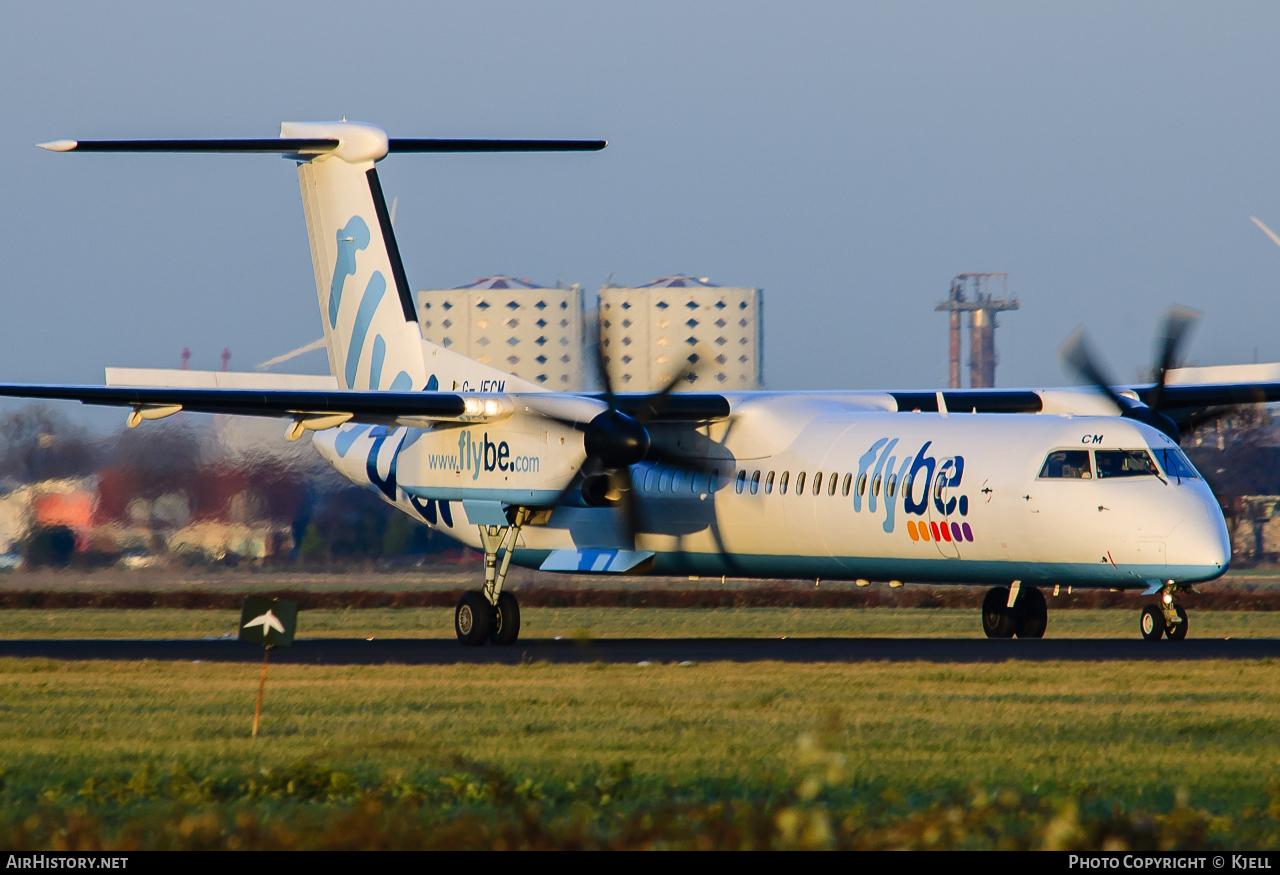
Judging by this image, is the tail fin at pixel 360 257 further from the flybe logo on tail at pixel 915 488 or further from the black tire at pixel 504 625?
the flybe logo on tail at pixel 915 488

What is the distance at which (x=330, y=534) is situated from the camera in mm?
45281

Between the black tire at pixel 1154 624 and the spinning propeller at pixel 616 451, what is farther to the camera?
the spinning propeller at pixel 616 451

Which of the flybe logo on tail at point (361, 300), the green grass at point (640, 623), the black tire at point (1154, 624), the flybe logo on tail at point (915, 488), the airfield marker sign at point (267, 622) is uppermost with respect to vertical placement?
the flybe logo on tail at point (361, 300)

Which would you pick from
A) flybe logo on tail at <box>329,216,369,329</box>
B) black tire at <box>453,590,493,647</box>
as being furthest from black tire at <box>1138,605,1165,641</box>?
flybe logo on tail at <box>329,216,369,329</box>

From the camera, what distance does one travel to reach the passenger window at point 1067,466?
20.5 meters

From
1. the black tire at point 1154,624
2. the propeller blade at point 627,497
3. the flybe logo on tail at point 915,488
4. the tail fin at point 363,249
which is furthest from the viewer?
the tail fin at point 363,249

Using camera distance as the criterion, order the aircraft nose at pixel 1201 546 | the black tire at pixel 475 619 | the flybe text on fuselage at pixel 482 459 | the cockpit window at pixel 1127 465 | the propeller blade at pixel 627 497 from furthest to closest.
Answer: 1. the black tire at pixel 475 619
2. the flybe text on fuselage at pixel 482 459
3. the propeller blade at pixel 627 497
4. the cockpit window at pixel 1127 465
5. the aircraft nose at pixel 1201 546

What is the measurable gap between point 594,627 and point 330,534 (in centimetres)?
1656

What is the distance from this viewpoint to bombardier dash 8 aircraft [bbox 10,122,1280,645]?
20.4 meters

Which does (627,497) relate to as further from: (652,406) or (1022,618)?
(1022,618)

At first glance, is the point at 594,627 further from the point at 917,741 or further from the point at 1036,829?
the point at 1036,829

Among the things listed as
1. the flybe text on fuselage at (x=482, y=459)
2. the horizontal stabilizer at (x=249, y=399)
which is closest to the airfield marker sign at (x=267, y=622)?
the horizontal stabilizer at (x=249, y=399)

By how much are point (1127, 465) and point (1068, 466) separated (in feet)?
2.22

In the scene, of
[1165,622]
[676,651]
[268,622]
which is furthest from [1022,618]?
[268,622]
